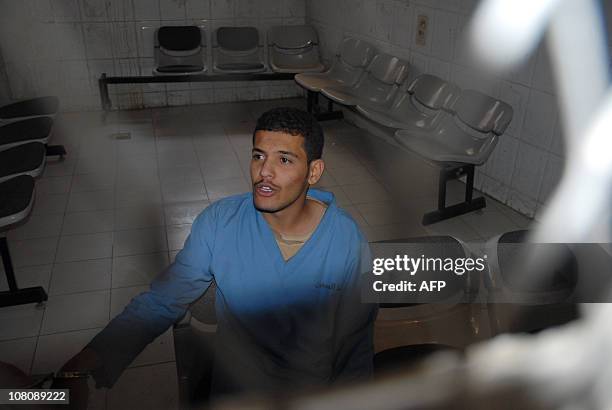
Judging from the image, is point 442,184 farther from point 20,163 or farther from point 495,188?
point 20,163

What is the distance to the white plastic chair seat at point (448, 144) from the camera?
4.22m

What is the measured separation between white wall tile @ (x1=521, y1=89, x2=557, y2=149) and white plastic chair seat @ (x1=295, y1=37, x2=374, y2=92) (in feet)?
7.57

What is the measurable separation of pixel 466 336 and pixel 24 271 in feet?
9.60

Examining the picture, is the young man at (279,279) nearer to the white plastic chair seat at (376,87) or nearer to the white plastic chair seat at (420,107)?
the white plastic chair seat at (420,107)

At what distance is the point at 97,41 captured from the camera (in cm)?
693

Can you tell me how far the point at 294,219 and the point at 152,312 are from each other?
1.68 feet

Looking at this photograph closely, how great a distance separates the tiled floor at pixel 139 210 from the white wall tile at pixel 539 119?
0.64 metres

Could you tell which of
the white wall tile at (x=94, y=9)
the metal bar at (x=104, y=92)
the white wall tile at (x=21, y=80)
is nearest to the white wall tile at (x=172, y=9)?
the white wall tile at (x=94, y=9)

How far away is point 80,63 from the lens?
274 inches

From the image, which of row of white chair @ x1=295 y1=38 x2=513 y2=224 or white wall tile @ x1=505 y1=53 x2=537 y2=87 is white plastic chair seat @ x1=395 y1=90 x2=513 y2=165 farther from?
white wall tile @ x1=505 y1=53 x2=537 y2=87

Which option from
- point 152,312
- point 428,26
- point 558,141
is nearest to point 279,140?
point 152,312

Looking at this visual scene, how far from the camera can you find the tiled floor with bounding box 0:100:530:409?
A: 2.97 meters

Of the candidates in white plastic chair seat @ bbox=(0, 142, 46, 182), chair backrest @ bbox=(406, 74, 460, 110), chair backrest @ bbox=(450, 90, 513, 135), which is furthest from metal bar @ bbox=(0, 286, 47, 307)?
chair backrest @ bbox=(406, 74, 460, 110)

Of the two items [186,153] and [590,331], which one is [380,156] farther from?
[590,331]
